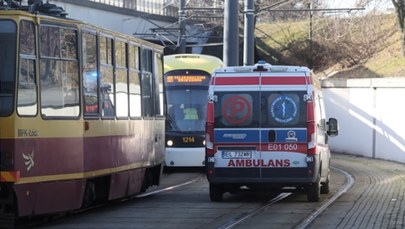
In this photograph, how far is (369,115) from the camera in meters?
33.2

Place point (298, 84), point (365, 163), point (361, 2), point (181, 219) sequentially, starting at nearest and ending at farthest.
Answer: point (181, 219) → point (298, 84) → point (365, 163) → point (361, 2)

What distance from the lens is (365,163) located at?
30.5 m

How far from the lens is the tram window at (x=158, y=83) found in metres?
17.3

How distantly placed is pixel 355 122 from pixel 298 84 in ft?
64.9

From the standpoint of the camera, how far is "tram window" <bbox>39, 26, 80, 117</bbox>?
11.7m

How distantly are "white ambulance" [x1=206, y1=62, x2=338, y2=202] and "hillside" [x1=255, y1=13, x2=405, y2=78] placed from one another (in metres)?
28.7

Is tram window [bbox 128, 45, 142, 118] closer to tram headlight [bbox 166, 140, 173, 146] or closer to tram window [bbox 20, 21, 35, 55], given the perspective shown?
tram window [bbox 20, 21, 35, 55]

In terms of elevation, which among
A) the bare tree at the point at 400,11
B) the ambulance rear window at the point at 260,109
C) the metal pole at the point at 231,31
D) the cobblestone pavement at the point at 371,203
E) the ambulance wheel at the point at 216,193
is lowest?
the cobblestone pavement at the point at 371,203

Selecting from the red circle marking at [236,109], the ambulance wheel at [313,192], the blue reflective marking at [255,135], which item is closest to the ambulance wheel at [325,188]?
the ambulance wheel at [313,192]

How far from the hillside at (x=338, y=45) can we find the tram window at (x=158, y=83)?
27256mm

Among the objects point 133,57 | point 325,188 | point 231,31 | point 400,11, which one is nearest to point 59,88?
point 133,57

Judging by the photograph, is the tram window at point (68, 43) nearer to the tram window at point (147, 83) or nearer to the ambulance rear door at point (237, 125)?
the tram window at point (147, 83)

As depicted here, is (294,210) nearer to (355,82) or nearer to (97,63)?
(97,63)

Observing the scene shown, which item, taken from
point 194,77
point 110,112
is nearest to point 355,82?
point 194,77
